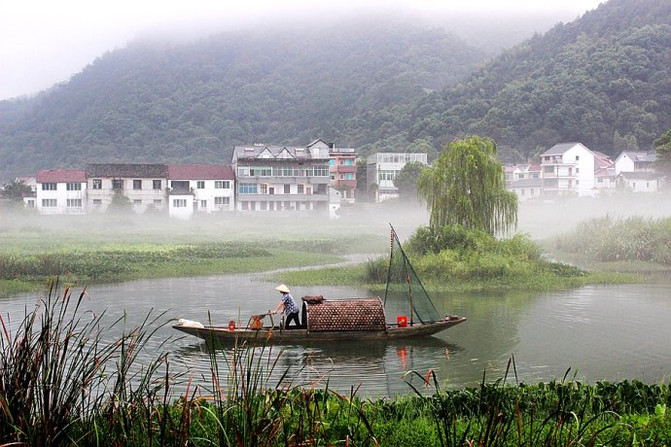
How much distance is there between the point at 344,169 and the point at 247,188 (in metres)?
16.9

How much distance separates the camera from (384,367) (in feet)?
48.4

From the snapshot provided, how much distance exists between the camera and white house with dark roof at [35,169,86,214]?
70625mm

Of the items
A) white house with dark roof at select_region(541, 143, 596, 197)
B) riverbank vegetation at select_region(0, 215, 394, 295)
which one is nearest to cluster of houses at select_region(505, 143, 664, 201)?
white house with dark roof at select_region(541, 143, 596, 197)

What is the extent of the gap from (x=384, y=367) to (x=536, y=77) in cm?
9145

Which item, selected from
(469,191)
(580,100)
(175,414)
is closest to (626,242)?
(469,191)

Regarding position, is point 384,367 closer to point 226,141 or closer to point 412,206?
point 412,206

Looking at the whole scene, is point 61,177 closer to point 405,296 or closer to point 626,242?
point 626,242

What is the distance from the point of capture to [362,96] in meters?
123

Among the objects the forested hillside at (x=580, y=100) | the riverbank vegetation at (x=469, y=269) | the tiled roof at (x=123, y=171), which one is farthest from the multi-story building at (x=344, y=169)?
the riverbank vegetation at (x=469, y=269)

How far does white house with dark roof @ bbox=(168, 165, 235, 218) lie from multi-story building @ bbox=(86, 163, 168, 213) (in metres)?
1.29

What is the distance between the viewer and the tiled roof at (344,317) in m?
16.4

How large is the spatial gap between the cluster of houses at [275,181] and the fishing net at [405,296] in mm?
43670

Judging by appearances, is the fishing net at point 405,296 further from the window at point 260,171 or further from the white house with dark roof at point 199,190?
the window at point 260,171

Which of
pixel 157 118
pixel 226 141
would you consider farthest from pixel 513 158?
pixel 157 118
